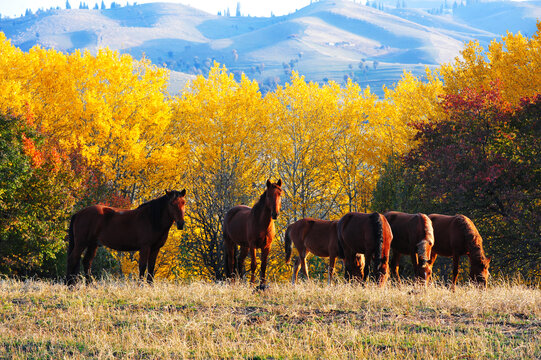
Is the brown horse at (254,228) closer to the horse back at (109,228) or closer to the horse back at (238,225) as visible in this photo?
the horse back at (238,225)

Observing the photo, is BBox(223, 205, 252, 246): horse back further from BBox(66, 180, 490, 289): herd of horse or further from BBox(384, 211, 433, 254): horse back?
BBox(384, 211, 433, 254): horse back

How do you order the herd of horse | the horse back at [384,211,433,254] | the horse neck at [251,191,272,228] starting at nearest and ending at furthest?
1. the herd of horse
2. the horse neck at [251,191,272,228]
3. the horse back at [384,211,433,254]

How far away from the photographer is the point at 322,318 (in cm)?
898

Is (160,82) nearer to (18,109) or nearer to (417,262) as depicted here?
(18,109)

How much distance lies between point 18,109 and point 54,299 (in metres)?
24.3

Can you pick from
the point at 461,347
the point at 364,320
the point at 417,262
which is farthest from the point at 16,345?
the point at 417,262

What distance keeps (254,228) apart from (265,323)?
5761mm

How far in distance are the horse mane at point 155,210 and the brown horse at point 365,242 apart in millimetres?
4669

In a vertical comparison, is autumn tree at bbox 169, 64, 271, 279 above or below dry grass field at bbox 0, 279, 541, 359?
above

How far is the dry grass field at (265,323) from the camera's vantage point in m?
7.03

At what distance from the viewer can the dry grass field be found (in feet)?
23.1

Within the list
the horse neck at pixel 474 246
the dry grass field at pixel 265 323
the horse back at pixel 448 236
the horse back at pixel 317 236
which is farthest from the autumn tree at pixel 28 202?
the horse neck at pixel 474 246

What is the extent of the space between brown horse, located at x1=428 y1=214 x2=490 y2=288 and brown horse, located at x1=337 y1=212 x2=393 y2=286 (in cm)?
200

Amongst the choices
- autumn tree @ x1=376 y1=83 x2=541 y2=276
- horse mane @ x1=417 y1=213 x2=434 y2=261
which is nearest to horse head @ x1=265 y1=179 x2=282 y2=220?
horse mane @ x1=417 y1=213 x2=434 y2=261
